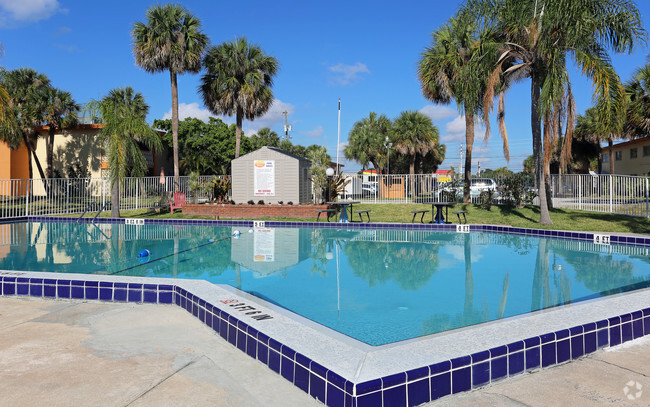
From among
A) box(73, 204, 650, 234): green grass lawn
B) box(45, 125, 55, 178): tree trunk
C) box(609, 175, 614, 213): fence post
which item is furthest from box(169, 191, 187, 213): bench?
box(609, 175, 614, 213): fence post

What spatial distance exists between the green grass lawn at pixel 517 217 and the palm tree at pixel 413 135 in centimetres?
1691

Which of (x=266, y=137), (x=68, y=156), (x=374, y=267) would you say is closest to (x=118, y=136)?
(x=374, y=267)

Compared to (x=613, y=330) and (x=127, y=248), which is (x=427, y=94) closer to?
(x=127, y=248)

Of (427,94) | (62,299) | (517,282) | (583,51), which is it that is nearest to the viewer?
(62,299)

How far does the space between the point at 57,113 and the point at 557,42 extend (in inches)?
1164

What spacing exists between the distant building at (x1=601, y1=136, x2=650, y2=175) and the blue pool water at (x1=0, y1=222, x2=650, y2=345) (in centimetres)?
2958

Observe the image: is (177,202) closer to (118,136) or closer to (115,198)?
(115,198)

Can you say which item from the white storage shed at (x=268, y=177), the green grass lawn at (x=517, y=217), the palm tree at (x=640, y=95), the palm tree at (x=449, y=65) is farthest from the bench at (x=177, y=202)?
the palm tree at (x=640, y=95)

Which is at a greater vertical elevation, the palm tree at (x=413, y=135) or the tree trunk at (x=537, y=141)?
the palm tree at (x=413, y=135)

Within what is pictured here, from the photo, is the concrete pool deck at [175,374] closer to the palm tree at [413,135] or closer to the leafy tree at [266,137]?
the palm tree at [413,135]

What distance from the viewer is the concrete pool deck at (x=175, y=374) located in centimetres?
263

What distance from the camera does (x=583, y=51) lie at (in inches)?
469

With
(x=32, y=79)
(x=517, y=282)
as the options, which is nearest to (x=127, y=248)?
(x=517, y=282)

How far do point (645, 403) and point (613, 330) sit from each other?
1.17 m
